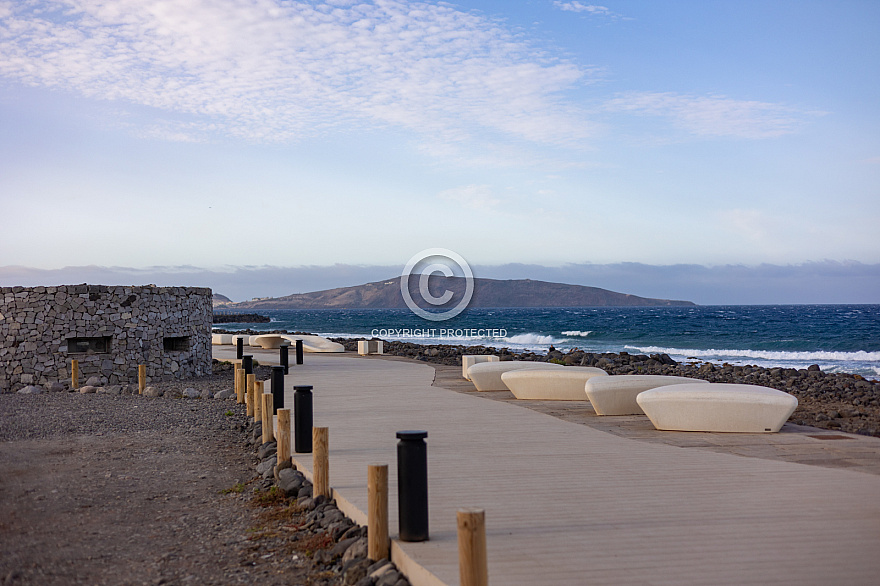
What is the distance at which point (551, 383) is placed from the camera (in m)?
13.1

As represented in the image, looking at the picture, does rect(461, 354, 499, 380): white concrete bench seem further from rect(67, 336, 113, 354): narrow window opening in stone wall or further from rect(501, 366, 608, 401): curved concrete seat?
rect(67, 336, 113, 354): narrow window opening in stone wall

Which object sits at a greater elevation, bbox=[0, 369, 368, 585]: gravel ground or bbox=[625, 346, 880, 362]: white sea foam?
bbox=[0, 369, 368, 585]: gravel ground

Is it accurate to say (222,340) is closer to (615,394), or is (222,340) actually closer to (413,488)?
(615,394)

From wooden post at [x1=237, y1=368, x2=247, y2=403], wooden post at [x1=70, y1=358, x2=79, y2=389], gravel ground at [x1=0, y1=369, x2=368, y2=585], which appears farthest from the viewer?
wooden post at [x1=70, y1=358, x2=79, y2=389]

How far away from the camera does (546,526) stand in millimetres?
5059

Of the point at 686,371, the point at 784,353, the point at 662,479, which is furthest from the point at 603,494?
the point at 784,353

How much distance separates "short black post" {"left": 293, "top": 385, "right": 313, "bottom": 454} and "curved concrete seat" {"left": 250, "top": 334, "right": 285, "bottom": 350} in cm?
2413

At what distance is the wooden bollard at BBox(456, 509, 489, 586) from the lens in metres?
3.64

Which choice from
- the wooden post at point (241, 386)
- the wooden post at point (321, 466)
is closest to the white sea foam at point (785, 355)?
the wooden post at point (241, 386)

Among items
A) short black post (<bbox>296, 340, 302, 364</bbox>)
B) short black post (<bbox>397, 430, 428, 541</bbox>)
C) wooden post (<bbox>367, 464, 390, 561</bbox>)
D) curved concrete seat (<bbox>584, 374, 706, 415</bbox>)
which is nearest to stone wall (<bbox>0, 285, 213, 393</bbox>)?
short black post (<bbox>296, 340, 302, 364</bbox>)

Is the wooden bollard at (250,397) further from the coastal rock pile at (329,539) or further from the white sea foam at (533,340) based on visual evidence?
the white sea foam at (533,340)

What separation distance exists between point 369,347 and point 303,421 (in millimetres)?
22537

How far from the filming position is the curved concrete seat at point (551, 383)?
1309 centimetres

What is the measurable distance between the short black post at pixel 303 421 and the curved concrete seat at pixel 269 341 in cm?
2413
